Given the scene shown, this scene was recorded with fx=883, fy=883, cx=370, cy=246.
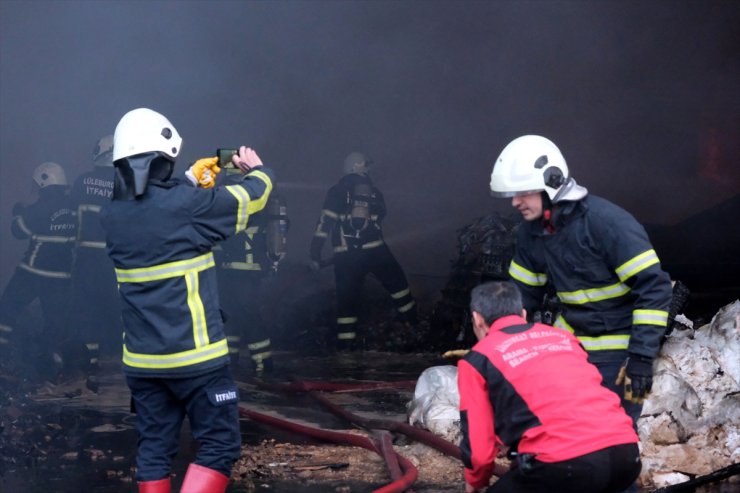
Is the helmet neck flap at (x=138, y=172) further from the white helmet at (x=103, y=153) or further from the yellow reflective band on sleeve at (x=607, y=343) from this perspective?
the white helmet at (x=103, y=153)

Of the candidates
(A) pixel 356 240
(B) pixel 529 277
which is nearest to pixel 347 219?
(A) pixel 356 240

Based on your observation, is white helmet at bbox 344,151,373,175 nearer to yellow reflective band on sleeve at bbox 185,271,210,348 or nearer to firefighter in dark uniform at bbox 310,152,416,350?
firefighter in dark uniform at bbox 310,152,416,350

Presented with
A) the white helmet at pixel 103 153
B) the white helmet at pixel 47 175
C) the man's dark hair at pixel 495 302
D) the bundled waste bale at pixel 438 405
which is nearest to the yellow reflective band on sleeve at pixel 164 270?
the man's dark hair at pixel 495 302

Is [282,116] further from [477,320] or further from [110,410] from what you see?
[477,320]

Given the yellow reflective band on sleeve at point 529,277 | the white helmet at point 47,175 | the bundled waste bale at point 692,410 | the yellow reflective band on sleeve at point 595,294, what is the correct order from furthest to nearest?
1. the white helmet at point 47,175
2. the bundled waste bale at point 692,410
3. the yellow reflective band on sleeve at point 529,277
4. the yellow reflective band on sleeve at point 595,294

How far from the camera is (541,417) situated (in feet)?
9.41

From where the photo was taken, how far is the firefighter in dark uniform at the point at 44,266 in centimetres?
845

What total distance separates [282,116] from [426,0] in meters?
3.11

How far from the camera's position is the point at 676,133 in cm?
1520

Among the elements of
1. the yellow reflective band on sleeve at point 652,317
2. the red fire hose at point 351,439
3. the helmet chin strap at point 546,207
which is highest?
the helmet chin strap at point 546,207

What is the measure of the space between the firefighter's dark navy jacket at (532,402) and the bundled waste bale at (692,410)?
1934 millimetres

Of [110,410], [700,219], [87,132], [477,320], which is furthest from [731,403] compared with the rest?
[87,132]

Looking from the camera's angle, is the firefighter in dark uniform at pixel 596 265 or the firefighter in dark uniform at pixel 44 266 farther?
the firefighter in dark uniform at pixel 44 266

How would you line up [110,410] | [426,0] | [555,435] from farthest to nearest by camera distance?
[426,0], [110,410], [555,435]
